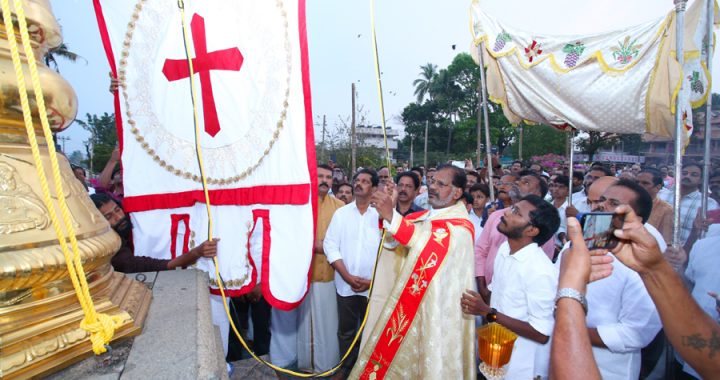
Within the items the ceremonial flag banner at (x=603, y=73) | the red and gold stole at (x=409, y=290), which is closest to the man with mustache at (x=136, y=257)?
the red and gold stole at (x=409, y=290)

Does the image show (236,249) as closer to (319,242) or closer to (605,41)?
(319,242)

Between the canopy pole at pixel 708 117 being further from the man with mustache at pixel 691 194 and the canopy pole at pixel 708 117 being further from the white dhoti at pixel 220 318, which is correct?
the white dhoti at pixel 220 318

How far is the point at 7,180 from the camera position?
3.74 feet

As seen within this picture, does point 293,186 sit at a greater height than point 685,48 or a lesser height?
lesser

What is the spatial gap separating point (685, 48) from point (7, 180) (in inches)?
161

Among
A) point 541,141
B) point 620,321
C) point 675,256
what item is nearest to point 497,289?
point 620,321

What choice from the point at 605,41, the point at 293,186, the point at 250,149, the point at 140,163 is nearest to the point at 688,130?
the point at 605,41

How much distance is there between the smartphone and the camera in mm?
1300

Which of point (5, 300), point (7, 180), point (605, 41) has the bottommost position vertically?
point (5, 300)

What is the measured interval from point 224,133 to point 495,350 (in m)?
1.88

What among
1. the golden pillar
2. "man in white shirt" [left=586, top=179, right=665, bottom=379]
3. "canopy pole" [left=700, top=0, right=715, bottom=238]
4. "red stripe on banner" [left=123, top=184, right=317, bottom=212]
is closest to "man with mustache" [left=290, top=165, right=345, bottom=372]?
"red stripe on banner" [left=123, top=184, right=317, bottom=212]

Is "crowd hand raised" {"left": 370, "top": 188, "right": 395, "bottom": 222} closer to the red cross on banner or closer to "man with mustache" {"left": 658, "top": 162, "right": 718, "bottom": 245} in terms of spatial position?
the red cross on banner

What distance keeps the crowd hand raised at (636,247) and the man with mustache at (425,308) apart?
5.27 ft

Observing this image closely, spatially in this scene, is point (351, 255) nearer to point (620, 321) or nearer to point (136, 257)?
point (136, 257)
